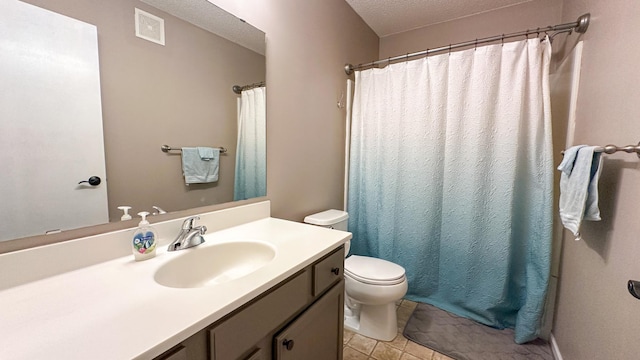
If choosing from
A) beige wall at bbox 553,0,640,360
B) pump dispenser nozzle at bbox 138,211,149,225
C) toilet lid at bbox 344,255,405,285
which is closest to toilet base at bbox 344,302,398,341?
toilet lid at bbox 344,255,405,285

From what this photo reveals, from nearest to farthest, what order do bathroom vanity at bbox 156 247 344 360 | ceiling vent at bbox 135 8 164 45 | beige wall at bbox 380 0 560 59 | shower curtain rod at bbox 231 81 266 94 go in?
bathroom vanity at bbox 156 247 344 360 < ceiling vent at bbox 135 8 164 45 < shower curtain rod at bbox 231 81 266 94 < beige wall at bbox 380 0 560 59

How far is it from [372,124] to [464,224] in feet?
3.36

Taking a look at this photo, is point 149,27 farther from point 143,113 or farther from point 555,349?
point 555,349

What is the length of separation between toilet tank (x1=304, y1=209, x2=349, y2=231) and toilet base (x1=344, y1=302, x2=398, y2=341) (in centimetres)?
56

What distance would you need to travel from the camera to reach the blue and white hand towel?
103 cm

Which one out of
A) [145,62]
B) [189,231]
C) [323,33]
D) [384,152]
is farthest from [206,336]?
[323,33]

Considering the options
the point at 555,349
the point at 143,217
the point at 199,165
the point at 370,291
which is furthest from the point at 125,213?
the point at 555,349

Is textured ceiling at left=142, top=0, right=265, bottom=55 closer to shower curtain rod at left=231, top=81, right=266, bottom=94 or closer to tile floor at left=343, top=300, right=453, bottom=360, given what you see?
shower curtain rod at left=231, top=81, right=266, bottom=94

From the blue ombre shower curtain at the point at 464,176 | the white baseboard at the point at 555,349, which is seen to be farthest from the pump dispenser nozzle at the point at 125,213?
the white baseboard at the point at 555,349

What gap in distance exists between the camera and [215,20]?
1.17 m

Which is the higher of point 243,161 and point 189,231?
point 243,161

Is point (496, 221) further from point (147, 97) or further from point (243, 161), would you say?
point (147, 97)

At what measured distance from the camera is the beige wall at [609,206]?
0.88 metres

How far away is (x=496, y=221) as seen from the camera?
168 cm
